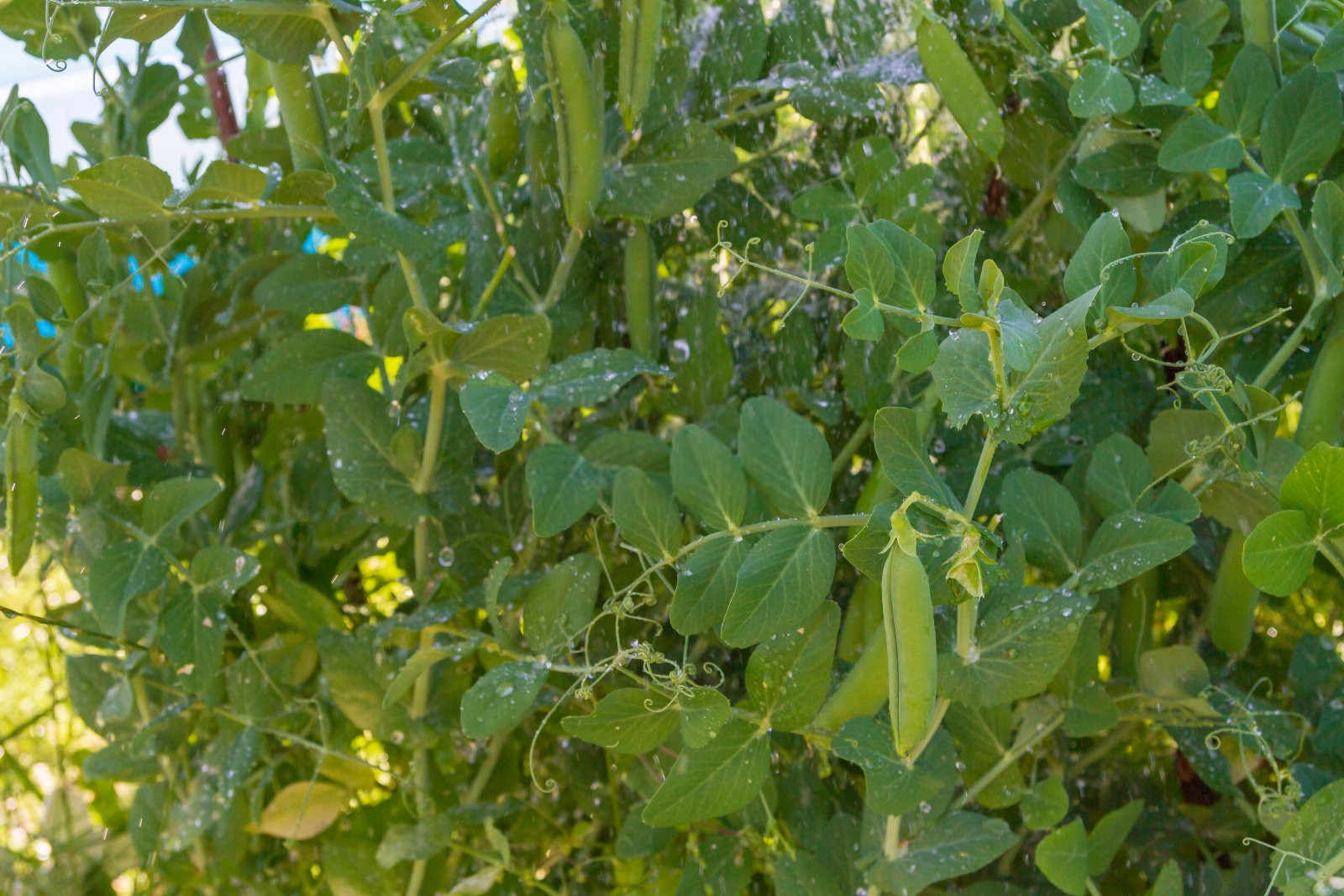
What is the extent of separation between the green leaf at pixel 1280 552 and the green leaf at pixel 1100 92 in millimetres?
195

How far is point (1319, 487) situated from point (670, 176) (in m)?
0.33

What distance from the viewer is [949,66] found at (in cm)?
58

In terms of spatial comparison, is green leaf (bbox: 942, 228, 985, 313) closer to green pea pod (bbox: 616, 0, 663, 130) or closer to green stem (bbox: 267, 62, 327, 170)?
green pea pod (bbox: 616, 0, 663, 130)

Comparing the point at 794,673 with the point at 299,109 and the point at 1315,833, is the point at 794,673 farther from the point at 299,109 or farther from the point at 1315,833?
the point at 299,109

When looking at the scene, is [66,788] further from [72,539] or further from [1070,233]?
[1070,233]

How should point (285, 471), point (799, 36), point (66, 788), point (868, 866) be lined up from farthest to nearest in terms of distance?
point (66, 788), point (285, 471), point (799, 36), point (868, 866)

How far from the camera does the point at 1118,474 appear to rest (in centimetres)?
55

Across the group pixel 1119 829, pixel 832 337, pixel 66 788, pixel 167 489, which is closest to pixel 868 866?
pixel 1119 829

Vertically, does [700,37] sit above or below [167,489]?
above

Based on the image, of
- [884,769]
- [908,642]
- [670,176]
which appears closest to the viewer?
[908,642]

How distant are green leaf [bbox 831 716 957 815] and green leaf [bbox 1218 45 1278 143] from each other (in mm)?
327

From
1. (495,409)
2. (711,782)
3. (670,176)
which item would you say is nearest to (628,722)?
(711,782)

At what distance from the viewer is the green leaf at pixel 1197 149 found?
1.84ft

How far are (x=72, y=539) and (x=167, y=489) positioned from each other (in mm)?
92
